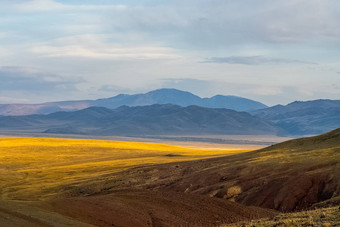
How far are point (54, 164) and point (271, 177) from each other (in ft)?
164

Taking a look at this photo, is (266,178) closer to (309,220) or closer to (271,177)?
(271,177)

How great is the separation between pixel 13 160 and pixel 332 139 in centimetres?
Result: 5550

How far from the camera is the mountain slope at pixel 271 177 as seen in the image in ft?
129

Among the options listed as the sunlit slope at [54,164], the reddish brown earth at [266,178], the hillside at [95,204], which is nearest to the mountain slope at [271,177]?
the reddish brown earth at [266,178]

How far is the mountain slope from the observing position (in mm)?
39344

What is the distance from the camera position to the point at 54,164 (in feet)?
277

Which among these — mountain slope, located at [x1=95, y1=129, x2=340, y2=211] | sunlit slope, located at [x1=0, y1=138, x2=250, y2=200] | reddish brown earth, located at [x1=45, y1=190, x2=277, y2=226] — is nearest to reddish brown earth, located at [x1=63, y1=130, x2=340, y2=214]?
mountain slope, located at [x1=95, y1=129, x2=340, y2=211]

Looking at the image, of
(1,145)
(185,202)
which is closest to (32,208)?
(185,202)

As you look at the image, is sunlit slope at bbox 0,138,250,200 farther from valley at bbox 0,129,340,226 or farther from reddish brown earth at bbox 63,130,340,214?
reddish brown earth at bbox 63,130,340,214

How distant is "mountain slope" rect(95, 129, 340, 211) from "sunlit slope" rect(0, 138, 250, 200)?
743 centimetres

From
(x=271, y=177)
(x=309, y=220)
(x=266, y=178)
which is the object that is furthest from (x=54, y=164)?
(x=309, y=220)

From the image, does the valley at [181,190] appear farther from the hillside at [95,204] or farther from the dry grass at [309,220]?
the dry grass at [309,220]

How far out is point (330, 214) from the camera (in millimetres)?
24766

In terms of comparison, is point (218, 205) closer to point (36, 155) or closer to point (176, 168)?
point (176, 168)
